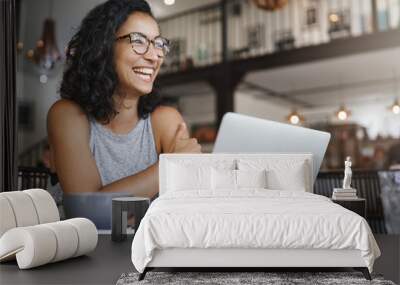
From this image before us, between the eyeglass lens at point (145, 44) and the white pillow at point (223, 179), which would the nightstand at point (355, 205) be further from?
the eyeglass lens at point (145, 44)

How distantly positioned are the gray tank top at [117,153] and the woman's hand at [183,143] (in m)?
0.24

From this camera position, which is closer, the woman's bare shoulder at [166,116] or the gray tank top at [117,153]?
the gray tank top at [117,153]

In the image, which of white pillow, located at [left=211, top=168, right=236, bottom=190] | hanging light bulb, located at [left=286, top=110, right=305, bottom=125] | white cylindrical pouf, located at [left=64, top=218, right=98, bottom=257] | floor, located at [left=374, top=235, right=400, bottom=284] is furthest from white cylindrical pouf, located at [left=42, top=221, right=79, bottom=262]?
hanging light bulb, located at [left=286, top=110, right=305, bottom=125]

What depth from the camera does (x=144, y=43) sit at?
5.47 metres

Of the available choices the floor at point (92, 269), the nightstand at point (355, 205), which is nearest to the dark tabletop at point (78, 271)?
the floor at point (92, 269)

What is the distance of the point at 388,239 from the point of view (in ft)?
16.4

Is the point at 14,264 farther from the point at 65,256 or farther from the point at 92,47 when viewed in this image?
the point at 92,47

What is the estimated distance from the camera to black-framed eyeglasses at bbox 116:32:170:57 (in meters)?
5.41

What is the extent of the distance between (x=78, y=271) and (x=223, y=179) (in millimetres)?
1529

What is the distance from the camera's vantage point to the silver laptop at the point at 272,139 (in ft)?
17.0

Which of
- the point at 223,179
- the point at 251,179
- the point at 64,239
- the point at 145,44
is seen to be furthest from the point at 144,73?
the point at 64,239

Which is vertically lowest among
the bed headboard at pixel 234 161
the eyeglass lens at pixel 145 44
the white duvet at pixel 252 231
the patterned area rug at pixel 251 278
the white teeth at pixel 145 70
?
the patterned area rug at pixel 251 278

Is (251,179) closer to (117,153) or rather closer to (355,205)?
(355,205)

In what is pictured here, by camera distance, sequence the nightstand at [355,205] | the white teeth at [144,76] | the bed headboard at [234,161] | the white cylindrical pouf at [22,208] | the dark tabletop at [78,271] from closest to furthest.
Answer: the dark tabletop at [78,271] < the white cylindrical pouf at [22,208] < the nightstand at [355,205] < the bed headboard at [234,161] < the white teeth at [144,76]
